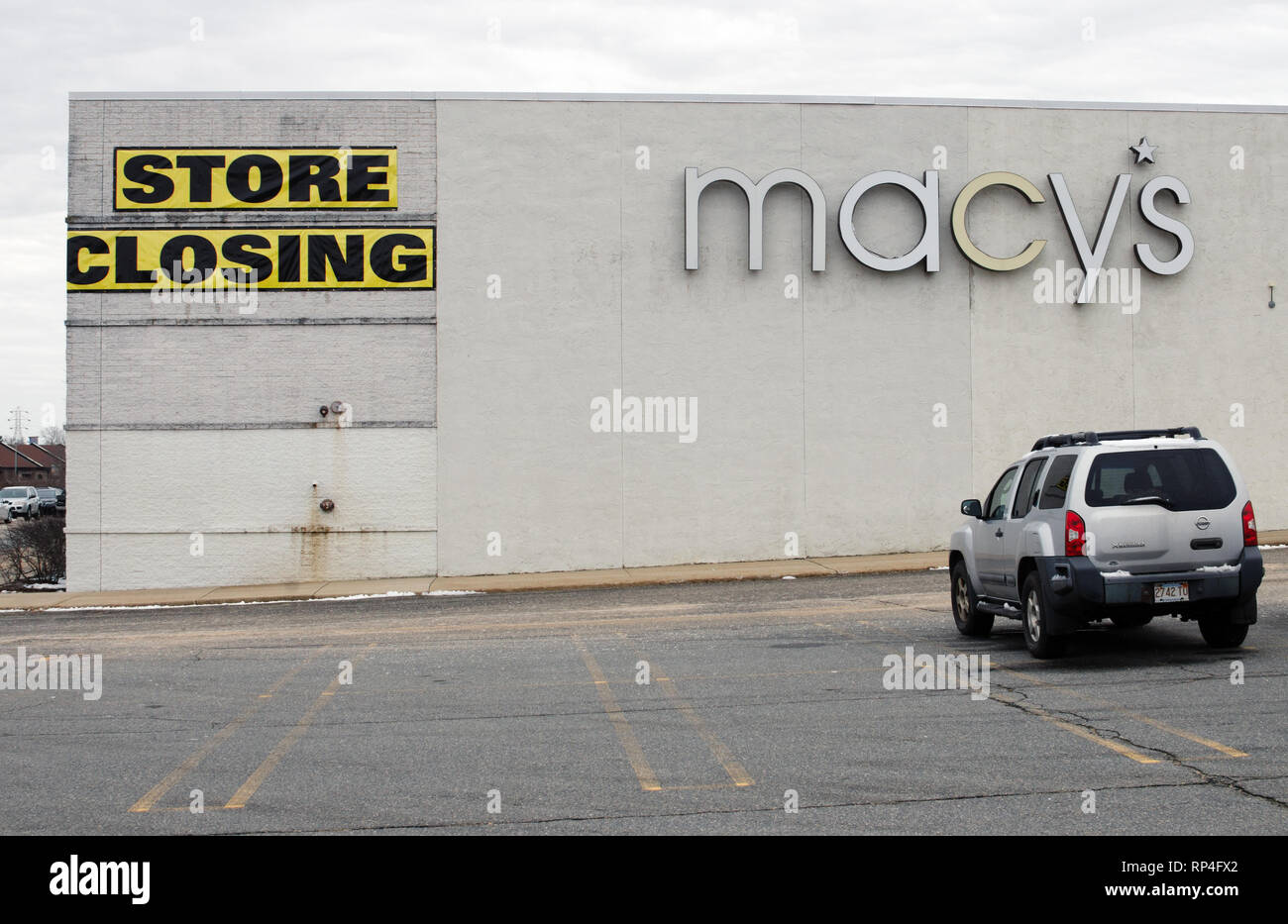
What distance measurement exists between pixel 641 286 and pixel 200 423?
26.9 feet

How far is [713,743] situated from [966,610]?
19.2 ft

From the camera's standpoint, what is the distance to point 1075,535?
11.2 metres

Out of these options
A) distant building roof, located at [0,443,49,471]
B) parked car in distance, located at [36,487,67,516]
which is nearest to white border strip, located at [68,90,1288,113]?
parked car in distance, located at [36,487,67,516]

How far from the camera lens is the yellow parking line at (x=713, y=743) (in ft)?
24.8

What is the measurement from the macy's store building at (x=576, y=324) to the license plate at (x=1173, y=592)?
1312 cm

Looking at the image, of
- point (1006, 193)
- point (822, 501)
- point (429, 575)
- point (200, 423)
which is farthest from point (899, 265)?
point (200, 423)

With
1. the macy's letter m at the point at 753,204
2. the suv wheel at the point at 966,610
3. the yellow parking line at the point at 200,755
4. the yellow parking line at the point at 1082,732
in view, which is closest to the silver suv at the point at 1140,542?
the suv wheel at the point at 966,610

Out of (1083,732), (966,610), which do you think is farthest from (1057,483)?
(1083,732)

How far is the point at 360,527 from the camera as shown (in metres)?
23.8

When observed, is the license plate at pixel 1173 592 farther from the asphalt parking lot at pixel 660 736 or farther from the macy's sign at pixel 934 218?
the macy's sign at pixel 934 218

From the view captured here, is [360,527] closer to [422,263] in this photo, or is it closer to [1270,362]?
[422,263]

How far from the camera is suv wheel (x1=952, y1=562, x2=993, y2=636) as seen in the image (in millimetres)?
13523

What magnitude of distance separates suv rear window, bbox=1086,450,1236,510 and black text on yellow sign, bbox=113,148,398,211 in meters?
15.8
